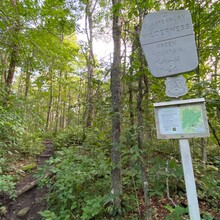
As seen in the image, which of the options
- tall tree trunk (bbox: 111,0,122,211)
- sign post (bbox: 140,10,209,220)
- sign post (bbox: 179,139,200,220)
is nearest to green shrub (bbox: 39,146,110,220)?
tall tree trunk (bbox: 111,0,122,211)

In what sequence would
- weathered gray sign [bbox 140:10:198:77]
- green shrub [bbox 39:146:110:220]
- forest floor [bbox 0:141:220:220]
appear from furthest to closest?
1. green shrub [bbox 39:146:110:220]
2. forest floor [bbox 0:141:220:220]
3. weathered gray sign [bbox 140:10:198:77]

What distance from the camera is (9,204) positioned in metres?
4.22

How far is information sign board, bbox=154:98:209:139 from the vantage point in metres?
1.45

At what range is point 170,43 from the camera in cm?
160

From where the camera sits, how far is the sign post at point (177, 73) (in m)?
1.46

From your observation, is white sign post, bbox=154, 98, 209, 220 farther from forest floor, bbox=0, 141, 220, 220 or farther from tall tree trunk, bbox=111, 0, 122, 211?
forest floor, bbox=0, 141, 220, 220

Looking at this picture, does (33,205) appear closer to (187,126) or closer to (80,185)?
(80,185)

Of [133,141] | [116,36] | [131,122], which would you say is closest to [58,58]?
[116,36]

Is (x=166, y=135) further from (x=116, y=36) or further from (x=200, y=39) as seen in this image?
(x=200, y=39)

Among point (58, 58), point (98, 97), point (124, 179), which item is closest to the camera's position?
point (98, 97)

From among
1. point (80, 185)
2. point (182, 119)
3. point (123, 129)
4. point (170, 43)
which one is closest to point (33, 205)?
point (80, 185)

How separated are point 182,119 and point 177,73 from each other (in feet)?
1.33

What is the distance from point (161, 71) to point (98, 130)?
7.16ft

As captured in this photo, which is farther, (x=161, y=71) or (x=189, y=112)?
(x=161, y=71)
